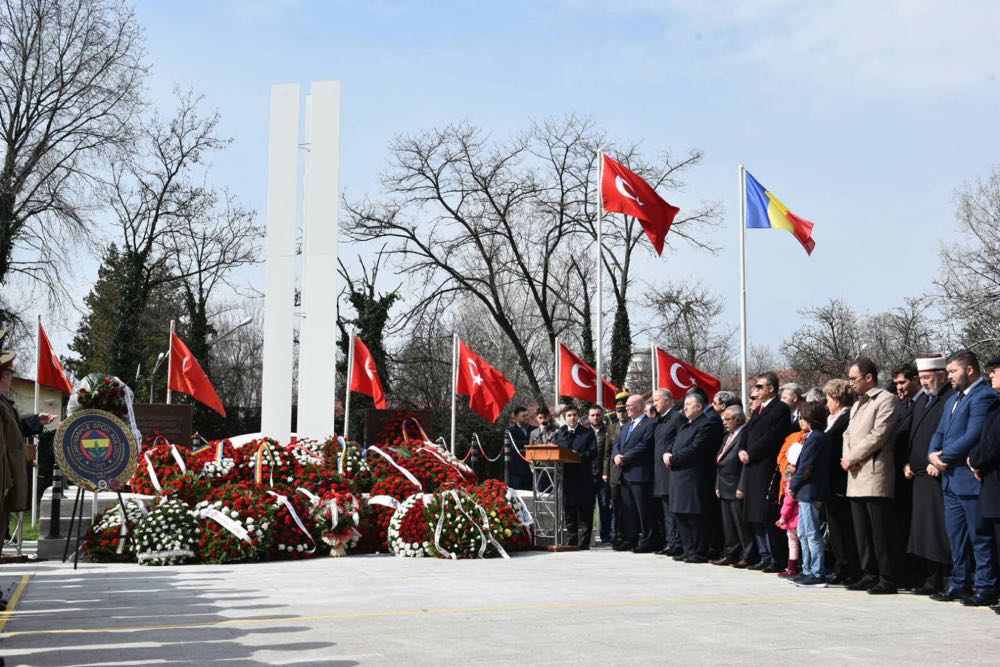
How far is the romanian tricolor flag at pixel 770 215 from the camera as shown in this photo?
17.0 m

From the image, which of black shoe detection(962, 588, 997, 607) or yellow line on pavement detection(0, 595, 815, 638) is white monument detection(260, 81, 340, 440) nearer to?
yellow line on pavement detection(0, 595, 815, 638)

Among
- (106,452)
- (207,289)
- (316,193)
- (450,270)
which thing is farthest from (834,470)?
(207,289)

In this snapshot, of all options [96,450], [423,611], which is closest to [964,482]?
[423,611]

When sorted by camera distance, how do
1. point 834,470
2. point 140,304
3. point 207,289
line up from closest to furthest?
point 834,470
point 140,304
point 207,289

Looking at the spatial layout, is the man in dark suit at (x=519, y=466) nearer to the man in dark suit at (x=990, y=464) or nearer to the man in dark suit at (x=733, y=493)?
the man in dark suit at (x=733, y=493)

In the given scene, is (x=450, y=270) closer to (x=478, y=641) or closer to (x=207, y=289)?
(x=207, y=289)

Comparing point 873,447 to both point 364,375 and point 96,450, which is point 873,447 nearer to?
point 96,450

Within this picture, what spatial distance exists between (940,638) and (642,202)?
1129 cm

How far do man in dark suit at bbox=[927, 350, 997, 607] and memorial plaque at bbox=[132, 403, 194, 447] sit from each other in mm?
12582

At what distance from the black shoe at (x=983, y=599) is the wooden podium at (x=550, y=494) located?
600 cm

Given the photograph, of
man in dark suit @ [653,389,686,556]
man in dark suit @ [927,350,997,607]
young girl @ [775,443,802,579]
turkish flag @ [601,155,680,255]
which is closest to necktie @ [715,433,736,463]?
man in dark suit @ [653,389,686,556]

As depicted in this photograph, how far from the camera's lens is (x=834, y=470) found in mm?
9648

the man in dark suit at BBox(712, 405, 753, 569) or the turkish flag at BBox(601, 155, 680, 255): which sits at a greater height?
the turkish flag at BBox(601, 155, 680, 255)

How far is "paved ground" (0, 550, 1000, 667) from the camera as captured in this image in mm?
5926
